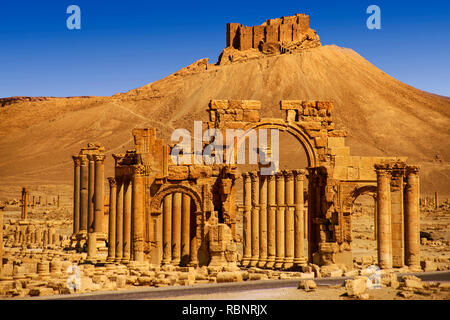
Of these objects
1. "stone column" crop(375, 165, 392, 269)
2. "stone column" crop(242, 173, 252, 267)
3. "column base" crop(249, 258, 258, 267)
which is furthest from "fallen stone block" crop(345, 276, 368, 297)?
"stone column" crop(242, 173, 252, 267)

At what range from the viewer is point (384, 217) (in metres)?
27.6

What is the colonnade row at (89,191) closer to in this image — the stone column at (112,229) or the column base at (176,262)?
the stone column at (112,229)

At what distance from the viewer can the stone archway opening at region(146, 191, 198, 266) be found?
28.1 m

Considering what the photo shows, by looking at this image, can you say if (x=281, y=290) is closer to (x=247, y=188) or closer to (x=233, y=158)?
(x=233, y=158)

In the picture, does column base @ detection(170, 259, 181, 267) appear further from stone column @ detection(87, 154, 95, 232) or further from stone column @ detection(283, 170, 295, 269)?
stone column @ detection(87, 154, 95, 232)

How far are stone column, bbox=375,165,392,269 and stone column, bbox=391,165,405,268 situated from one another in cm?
15

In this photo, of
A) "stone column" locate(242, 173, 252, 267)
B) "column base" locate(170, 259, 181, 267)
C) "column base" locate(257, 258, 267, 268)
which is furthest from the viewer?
"stone column" locate(242, 173, 252, 267)

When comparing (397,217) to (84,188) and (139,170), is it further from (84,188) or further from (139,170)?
(84,188)

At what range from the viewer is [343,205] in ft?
101

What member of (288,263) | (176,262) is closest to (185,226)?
(176,262)

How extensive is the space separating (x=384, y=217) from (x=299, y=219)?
4.92m

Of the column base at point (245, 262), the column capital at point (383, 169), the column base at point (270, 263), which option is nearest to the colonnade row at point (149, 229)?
the column base at point (270, 263)

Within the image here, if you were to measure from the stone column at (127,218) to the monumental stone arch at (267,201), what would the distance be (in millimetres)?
37
